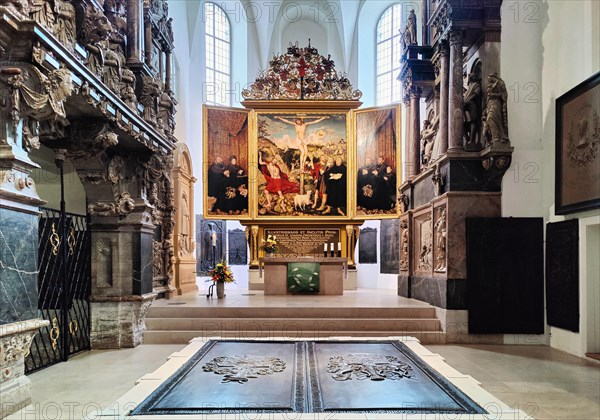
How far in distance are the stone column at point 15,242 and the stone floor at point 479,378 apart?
1.50 ft

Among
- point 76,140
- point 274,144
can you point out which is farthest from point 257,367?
point 274,144

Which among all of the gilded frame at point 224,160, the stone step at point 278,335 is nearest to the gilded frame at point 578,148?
the stone step at point 278,335

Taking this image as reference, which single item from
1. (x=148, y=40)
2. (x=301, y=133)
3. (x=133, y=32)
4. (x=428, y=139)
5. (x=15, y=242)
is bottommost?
(x=15, y=242)

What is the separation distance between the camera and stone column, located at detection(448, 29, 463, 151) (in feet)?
31.3

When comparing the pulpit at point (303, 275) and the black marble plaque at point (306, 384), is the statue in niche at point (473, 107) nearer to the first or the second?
the pulpit at point (303, 275)

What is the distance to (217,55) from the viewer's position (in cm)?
2183

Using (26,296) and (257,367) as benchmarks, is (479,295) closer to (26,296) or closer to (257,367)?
(257,367)

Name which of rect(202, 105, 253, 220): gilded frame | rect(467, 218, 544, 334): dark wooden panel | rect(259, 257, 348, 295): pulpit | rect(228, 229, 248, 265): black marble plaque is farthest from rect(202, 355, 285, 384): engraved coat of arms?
rect(228, 229, 248, 265): black marble plaque

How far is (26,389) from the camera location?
17.4 feet

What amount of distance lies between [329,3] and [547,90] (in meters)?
16.8

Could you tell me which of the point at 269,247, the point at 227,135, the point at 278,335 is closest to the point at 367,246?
the point at 269,247

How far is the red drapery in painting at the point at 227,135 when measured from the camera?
15570mm

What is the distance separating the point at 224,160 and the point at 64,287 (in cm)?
838

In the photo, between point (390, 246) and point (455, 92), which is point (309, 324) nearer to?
point (455, 92)
